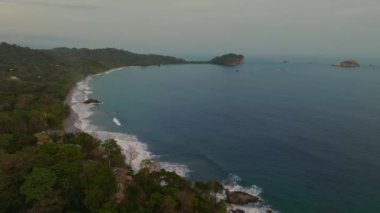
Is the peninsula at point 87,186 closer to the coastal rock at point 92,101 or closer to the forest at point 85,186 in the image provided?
the forest at point 85,186

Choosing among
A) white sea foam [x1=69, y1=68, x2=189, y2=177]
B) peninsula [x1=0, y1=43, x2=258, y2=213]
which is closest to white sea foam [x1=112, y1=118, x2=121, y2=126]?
white sea foam [x1=69, y1=68, x2=189, y2=177]

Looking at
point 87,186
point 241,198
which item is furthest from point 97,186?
point 241,198

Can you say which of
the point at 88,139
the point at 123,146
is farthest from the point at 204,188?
the point at 123,146

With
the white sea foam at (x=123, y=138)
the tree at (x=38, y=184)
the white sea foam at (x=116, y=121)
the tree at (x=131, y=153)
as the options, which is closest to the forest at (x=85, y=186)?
the tree at (x=38, y=184)

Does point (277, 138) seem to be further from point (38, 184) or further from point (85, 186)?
point (38, 184)

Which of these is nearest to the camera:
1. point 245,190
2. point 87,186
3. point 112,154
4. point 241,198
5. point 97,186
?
point 97,186

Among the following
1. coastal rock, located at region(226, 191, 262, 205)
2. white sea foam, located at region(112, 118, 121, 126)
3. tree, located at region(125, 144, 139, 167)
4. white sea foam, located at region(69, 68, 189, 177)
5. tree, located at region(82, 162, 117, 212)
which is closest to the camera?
tree, located at region(82, 162, 117, 212)

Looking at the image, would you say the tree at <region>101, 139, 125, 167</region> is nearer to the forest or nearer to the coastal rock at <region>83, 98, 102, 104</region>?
the forest

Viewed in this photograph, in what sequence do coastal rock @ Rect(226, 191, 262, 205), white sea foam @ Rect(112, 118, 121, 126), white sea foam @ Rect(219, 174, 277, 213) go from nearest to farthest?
white sea foam @ Rect(219, 174, 277, 213), coastal rock @ Rect(226, 191, 262, 205), white sea foam @ Rect(112, 118, 121, 126)
